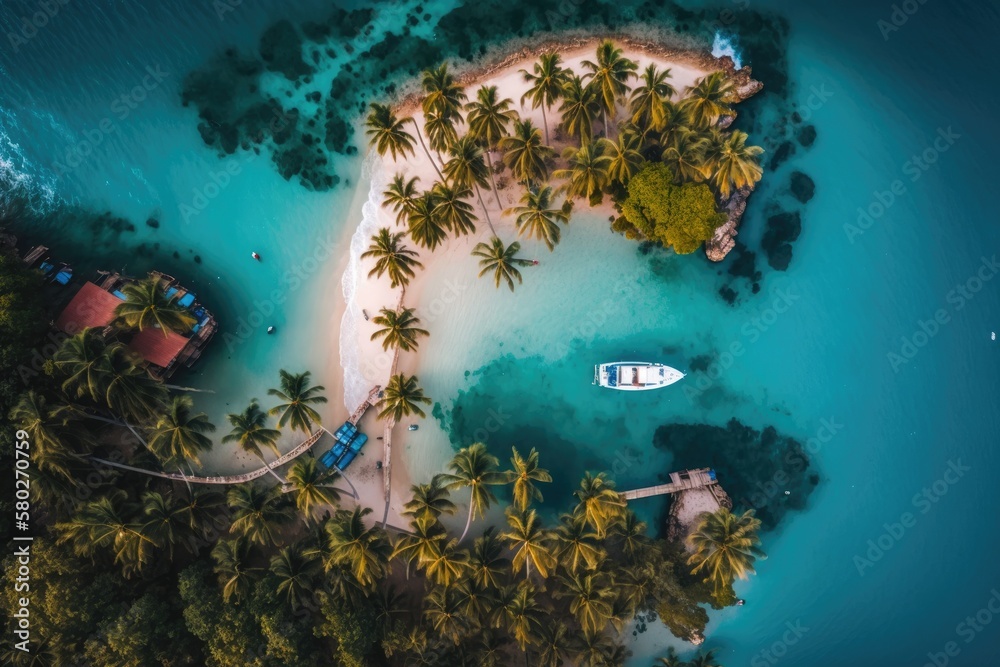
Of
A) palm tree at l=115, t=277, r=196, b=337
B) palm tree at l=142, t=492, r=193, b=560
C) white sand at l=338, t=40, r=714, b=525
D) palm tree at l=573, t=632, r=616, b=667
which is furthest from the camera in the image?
white sand at l=338, t=40, r=714, b=525

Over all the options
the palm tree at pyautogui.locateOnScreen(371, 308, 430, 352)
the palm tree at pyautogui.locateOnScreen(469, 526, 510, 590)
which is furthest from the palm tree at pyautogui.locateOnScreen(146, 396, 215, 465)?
the palm tree at pyautogui.locateOnScreen(469, 526, 510, 590)

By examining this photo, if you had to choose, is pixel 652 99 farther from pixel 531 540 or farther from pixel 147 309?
pixel 147 309

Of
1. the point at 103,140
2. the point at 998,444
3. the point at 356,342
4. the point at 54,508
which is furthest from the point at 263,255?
the point at 998,444

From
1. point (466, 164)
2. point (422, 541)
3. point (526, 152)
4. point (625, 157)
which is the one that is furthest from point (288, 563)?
point (625, 157)

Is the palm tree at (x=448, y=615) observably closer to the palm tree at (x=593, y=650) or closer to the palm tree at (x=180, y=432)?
the palm tree at (x=593, y=650)

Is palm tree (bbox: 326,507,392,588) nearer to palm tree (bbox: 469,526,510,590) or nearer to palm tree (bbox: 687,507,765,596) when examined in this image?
palm tree (bbox: 469,526,510,590)

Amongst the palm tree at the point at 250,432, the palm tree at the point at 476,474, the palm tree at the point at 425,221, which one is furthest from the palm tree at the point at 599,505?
the palm tree at the point at 250,432

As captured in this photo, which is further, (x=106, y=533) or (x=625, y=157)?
(x=625, y=157)
